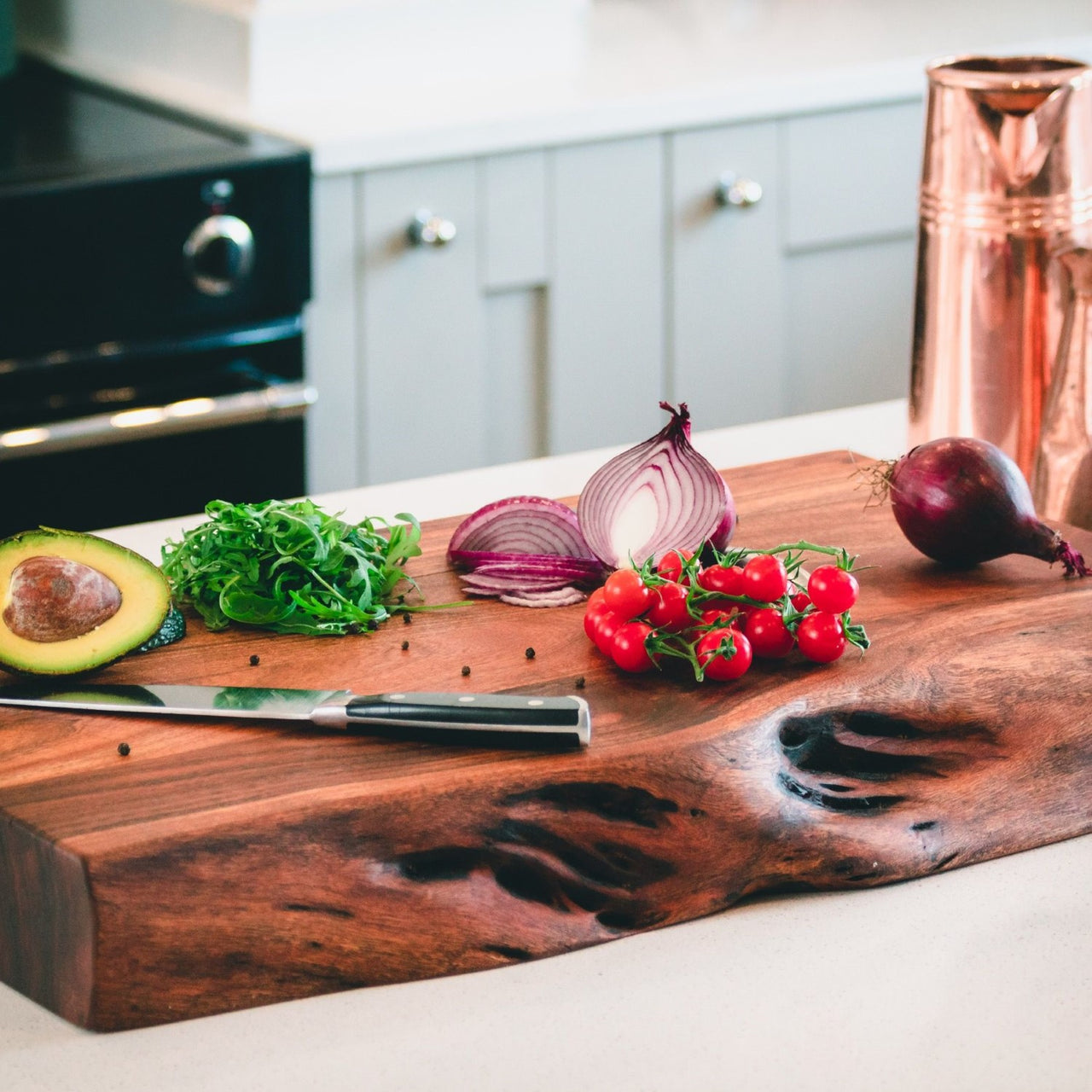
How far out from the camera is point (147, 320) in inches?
78.4

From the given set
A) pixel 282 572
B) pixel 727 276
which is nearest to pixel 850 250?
pixel 727 276

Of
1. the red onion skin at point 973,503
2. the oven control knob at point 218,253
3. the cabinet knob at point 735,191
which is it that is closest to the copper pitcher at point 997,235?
the red onion skin at point 973,503

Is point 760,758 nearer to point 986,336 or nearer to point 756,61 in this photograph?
point 986,336

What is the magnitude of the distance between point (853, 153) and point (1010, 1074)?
1.96 meters

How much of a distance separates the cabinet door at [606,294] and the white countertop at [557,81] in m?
0.06

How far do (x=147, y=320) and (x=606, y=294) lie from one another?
27.6 inches

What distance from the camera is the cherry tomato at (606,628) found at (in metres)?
0.96

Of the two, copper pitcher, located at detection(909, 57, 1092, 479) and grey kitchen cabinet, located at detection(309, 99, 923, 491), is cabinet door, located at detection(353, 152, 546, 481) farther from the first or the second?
copper pitcher, located at detection(909, 57, 1092, 479)

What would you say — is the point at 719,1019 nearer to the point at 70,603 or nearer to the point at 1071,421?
the point at 70,603

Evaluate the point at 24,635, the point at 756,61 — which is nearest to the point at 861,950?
the point at 24,635

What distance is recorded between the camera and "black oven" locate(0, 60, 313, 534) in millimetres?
1895

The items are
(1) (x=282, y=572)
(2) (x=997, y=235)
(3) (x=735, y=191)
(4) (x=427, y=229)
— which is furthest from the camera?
(3) (x=735, y=191)

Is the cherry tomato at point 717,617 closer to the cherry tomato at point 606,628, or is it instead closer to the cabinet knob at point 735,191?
the cherry tomato at point 606,628

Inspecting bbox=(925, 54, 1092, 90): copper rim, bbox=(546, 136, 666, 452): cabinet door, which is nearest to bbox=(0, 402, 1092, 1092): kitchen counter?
bbox=(925, 54, 1092, 90): copper rim
